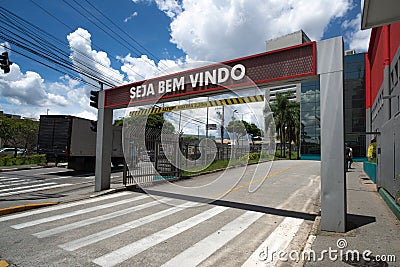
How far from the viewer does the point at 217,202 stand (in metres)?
8.44

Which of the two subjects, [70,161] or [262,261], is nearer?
[262,261]

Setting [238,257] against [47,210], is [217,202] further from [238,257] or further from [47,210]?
[47,210]

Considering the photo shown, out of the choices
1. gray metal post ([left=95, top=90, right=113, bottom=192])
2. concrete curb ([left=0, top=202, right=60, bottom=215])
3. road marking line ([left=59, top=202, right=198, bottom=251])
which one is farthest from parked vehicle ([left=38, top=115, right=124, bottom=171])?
road marking line ([left=59, top=202, right=198, bottom=251])

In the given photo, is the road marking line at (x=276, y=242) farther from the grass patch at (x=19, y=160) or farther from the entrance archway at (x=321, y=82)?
the grass patch at (x=19, y=160)

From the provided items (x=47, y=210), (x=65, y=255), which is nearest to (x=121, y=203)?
(x=47, y=210)

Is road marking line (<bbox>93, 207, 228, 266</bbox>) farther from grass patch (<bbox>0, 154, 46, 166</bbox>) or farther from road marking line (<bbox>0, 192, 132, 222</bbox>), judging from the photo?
grass patch (<bbox>0, 154, 46, 166</bbox>)

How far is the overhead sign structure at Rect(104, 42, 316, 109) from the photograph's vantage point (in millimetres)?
6152

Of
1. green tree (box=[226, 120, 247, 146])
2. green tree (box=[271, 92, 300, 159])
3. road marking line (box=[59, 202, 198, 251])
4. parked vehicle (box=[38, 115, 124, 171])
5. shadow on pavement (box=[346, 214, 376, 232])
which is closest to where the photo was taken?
road marking line (box=[59, 202, 198, 251])

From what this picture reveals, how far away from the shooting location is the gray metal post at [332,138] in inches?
214

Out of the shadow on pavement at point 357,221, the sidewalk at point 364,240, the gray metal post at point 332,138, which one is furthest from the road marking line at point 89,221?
the shadow on pavement at point 357,221

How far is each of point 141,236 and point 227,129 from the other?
6.08m

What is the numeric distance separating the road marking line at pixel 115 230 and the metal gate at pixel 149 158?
4308 millimetres

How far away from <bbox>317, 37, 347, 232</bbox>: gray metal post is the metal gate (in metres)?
8.00

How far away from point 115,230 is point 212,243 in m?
2.22
